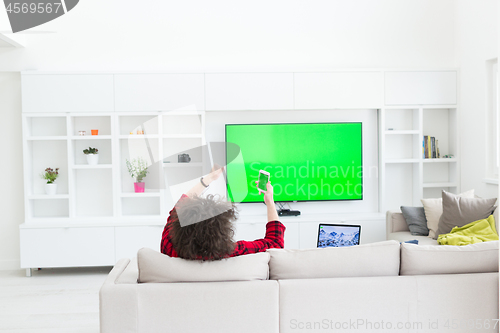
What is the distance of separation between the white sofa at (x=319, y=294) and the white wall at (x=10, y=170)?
3.14m

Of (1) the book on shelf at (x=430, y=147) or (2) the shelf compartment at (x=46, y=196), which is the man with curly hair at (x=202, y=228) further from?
(1) the book on shelf at (x=430, y=147)

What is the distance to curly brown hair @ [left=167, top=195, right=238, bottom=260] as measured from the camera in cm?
180

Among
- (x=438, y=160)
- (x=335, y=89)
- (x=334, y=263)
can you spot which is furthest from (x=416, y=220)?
(x=334, y=263)

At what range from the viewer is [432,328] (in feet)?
6.26

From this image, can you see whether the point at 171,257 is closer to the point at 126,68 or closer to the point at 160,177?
the point at 160,177

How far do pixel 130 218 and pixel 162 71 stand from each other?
1500 millimetres

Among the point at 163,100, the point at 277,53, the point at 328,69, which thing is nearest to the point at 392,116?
the point at 328,69

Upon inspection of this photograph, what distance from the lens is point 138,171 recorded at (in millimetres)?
4418

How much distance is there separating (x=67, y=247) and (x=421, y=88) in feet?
12.8

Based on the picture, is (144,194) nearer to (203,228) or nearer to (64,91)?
(64,91)

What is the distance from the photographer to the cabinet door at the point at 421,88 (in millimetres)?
4418

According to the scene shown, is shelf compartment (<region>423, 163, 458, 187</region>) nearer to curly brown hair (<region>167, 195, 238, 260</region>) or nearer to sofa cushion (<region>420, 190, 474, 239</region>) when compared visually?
sofa cushion (<region>420, 190, 474, 239</region>)

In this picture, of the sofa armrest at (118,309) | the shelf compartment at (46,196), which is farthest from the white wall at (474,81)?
the shelf compartment at (46,196)

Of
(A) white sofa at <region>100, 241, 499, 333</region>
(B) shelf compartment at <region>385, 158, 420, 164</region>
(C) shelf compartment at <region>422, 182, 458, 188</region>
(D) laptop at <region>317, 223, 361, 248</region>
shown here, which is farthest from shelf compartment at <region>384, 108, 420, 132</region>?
(A) white sofa at <region>100, 241, 499, 333</region>
